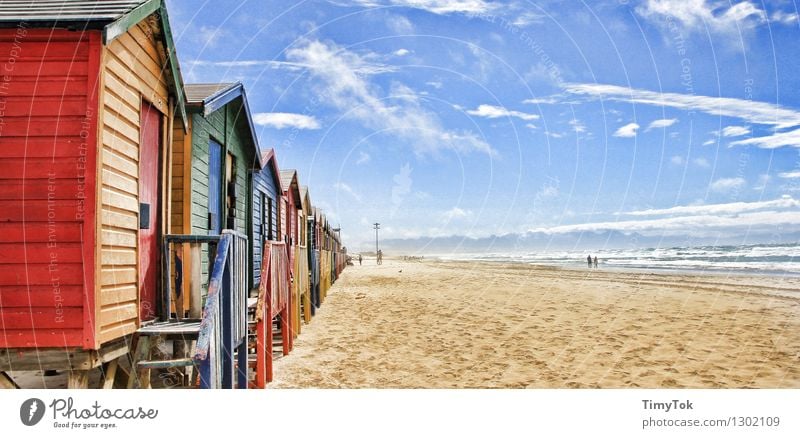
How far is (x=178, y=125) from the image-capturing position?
25.4 feet

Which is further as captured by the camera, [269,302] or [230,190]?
[230,190]

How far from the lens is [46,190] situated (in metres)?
4.39

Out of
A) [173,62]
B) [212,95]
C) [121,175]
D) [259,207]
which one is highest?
[212,95]

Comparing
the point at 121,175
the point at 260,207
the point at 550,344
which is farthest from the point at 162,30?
the point at 550,344

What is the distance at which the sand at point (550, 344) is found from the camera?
7762 millimetres

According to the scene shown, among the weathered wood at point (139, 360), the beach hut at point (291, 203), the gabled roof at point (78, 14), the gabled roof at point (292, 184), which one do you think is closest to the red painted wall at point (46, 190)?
the gabled roof at point (78, 14)

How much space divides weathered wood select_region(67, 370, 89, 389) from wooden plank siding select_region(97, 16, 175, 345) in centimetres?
35

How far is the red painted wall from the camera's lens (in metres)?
4.34

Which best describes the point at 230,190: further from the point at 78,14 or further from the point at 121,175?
the point at 78,14

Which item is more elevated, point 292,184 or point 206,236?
point 292,184

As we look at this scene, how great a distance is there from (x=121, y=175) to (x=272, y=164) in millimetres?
10712
